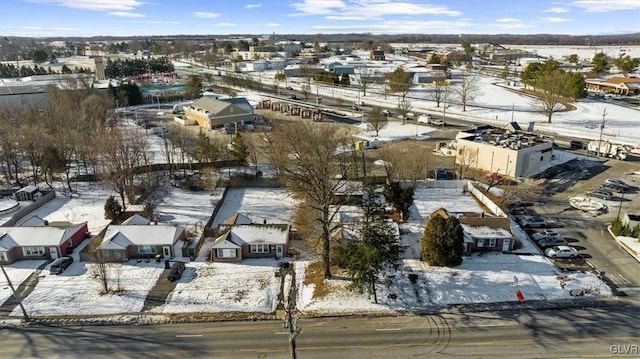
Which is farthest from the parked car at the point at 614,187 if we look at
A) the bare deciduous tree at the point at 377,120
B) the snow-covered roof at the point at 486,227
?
the bare deciduous tree at the point at 377,120

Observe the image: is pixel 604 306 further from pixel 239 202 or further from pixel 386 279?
pixel 239 202

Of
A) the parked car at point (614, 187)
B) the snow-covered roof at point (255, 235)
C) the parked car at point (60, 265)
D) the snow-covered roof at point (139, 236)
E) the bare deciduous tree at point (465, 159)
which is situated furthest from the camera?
the bare deciduous tree at point (465, 159)

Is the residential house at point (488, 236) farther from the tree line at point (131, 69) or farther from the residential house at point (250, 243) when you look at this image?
the tree line at point (131, 69)

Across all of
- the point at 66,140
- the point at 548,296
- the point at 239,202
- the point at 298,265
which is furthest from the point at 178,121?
the point at 548,296

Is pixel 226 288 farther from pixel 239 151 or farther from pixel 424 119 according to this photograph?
pixel 424 119

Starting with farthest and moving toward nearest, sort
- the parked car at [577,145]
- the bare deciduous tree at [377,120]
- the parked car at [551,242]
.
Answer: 1. the bare deciduous tree at [377,120]
2. the parked car at [577,145]
3. the parked car at [551,242]

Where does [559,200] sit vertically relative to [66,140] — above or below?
below

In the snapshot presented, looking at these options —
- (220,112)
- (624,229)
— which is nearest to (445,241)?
(624,229)
